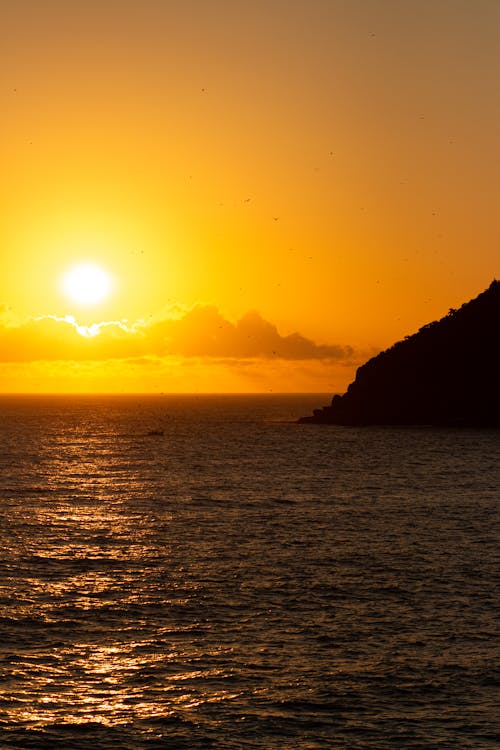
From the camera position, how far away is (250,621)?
132 feet

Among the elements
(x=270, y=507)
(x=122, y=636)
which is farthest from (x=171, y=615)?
(x=270, y=507)

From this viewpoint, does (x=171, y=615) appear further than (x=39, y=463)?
No

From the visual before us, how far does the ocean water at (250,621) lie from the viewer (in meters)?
29.0

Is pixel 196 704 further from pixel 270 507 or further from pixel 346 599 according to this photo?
pixel 270 507

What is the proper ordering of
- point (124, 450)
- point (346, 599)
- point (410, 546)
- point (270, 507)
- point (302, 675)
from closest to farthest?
point (302, 675)
point (346, 599)
point (410, 546)
point (270, 507)
point (124, 450)

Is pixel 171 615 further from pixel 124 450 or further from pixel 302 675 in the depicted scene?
pixel 124 450

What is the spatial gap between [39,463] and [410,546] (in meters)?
79.4

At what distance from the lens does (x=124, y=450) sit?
158000 millimetres

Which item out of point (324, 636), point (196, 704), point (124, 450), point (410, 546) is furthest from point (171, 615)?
point (124, 450)

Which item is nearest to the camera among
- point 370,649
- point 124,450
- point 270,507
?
point 370,649

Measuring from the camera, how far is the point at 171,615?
41375 mm

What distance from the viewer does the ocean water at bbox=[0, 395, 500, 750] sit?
29.0 m

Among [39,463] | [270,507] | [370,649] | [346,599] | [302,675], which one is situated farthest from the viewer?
[39,463]

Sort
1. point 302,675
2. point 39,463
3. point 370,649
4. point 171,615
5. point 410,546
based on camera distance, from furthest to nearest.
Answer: point 39,463
point 410,546
point 171,615
point 370,649
point 302,675
